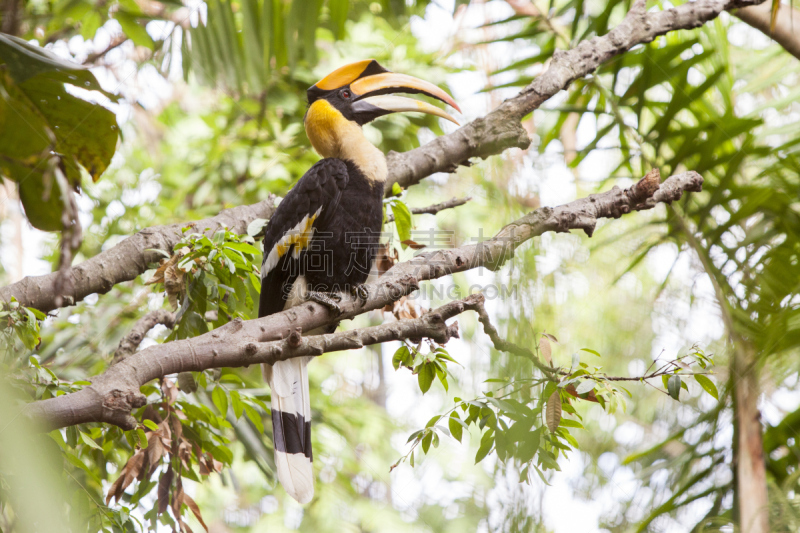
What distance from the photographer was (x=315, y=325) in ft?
4.58

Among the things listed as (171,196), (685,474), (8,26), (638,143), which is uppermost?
(171,196)

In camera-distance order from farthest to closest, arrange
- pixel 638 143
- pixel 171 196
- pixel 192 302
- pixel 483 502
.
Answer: pixel 171 196
pixel 638 143
pixel 192 302
pixel 483 502

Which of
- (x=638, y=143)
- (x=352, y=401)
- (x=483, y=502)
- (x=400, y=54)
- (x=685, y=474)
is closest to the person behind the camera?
(x=483, y=502)

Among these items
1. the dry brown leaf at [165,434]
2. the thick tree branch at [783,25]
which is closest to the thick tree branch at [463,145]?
the thick tree branch at [783,25]

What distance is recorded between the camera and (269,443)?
202cm

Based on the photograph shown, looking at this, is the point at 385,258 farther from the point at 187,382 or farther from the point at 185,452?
the point at 185,452

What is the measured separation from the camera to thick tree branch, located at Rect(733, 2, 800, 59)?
71.7 inches

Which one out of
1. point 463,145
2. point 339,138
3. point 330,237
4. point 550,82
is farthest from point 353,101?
point 550,82

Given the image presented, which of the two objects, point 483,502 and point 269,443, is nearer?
point 483,502

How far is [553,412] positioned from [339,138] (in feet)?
4.25

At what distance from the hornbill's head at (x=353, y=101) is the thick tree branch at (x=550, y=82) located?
167 millimetres

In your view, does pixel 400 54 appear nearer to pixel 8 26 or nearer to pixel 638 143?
pixel 638 143

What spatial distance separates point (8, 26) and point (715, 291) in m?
2.13

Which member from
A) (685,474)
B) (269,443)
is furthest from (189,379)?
(685,474)
